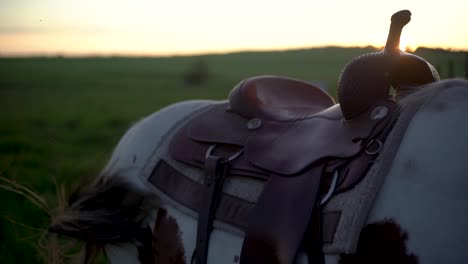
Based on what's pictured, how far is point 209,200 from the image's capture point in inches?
74.6

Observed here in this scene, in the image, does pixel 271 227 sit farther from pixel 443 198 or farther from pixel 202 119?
pixel 202 119

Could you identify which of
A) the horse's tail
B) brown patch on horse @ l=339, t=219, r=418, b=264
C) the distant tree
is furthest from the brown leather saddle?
the distant tree

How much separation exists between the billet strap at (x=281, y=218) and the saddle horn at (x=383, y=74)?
0.24 m

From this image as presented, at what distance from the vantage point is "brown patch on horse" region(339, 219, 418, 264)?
134cm

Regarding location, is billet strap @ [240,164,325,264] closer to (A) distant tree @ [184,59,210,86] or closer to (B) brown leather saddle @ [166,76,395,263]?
(B) brown leather saddle @ [166,76,395,263]

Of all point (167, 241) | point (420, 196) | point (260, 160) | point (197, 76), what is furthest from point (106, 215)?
point (197, 76)

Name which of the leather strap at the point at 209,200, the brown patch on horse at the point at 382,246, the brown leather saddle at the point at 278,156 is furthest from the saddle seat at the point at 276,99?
the brown patch on horse at the point at 382,246

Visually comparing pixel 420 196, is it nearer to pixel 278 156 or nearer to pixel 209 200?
pixel 278 156

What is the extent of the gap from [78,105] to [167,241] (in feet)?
71.3

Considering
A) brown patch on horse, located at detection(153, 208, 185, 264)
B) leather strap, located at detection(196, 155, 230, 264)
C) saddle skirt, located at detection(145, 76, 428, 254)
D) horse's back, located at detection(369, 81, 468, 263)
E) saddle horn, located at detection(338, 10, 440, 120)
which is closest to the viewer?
horse's back, located at detection(369, 81, 468, 263)

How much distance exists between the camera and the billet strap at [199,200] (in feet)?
4.93

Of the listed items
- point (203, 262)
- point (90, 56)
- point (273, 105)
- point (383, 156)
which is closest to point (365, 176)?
point (383, 156)

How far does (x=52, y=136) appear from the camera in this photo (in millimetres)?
12391

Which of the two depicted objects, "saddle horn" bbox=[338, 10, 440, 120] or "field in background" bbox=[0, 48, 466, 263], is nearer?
"saddle horn" bbox=[338, 10, 440, 120]
